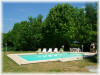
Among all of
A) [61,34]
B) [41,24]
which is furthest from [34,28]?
[61,34]

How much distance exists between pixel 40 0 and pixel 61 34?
15.8 meters

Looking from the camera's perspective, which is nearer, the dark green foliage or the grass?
the grass

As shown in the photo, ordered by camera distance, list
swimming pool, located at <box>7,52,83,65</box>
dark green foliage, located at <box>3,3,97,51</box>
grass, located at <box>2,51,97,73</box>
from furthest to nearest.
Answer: dark green foliage, located at <box>3,3,97,51</box>, swimming pool, located at <box>7,52,83,65</box>, grass, located at <box>2,51,97,73</box>

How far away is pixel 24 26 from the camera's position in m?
23.6

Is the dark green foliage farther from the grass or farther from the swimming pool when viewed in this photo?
the grass

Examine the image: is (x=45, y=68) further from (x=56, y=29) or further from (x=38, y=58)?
(x=56, y=29)

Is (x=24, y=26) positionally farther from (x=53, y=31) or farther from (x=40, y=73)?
(x=40, y=73)

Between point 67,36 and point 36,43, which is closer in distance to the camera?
point 67,36

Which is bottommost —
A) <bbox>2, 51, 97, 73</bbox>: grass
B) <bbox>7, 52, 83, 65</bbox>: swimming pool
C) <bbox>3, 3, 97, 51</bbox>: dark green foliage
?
<bbox>7, 52, 83, 65</bbox>: swimming pool

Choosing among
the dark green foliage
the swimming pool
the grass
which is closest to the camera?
the grass

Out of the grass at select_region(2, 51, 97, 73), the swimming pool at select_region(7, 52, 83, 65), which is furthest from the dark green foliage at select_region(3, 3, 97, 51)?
the grass at select_region(2, 51, 97, 73)

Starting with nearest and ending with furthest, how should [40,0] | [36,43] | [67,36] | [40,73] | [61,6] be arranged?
1. [40,0]
2. [40,73]
3. [67,36]
4. [61,6]
5. [36,43]

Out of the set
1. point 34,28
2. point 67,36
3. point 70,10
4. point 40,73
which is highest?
point 70,10

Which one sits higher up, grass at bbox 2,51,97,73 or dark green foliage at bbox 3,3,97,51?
dark green foliage at bbox 3,3,97,51
